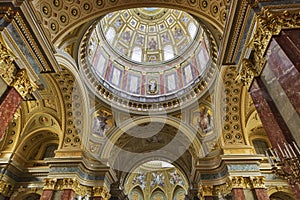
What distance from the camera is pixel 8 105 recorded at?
16.7 ft

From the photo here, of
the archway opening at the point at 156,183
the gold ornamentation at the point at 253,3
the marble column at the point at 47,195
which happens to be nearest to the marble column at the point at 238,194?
the gold ornamentation at the point at 253,3

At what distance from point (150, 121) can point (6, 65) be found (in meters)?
10.2

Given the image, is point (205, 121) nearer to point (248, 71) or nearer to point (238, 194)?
point (238, 194)

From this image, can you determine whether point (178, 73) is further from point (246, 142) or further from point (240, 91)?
point (246, 142)

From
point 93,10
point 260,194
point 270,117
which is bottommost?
point 270,117

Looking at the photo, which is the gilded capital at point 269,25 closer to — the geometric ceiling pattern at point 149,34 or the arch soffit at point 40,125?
the arch soffit at point 40,125

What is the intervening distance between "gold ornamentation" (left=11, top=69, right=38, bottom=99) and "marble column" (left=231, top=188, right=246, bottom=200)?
8.90 meters

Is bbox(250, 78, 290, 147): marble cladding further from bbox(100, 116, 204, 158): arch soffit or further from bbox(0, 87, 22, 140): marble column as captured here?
bbox(100, 116, 204, 158): arch soffit

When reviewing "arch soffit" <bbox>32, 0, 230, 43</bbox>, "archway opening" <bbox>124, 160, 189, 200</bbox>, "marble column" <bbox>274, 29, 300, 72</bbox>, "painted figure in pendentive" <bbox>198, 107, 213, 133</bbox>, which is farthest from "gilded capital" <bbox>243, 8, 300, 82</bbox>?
"archway opening" <bbox>124, 160, 189, 200</bbox>

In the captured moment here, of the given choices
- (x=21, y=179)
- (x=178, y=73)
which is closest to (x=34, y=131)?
(x=21, y=179)

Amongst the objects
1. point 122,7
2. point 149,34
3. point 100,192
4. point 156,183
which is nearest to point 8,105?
point 122,7

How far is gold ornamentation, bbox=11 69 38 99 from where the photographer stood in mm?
5401

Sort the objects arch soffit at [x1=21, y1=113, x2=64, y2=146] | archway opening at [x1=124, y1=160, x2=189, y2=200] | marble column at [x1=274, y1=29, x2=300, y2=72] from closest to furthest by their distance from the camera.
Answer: marble column at [x1=274, y1=29, x2=300, y2=72] → arch soffit at [x1=21, y1=113, x2=64, y2=146] → archway opening at [x1=124, y1=160, x2=189, y2=200]

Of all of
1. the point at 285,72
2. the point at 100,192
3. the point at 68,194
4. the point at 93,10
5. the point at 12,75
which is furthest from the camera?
the point at 100,192
